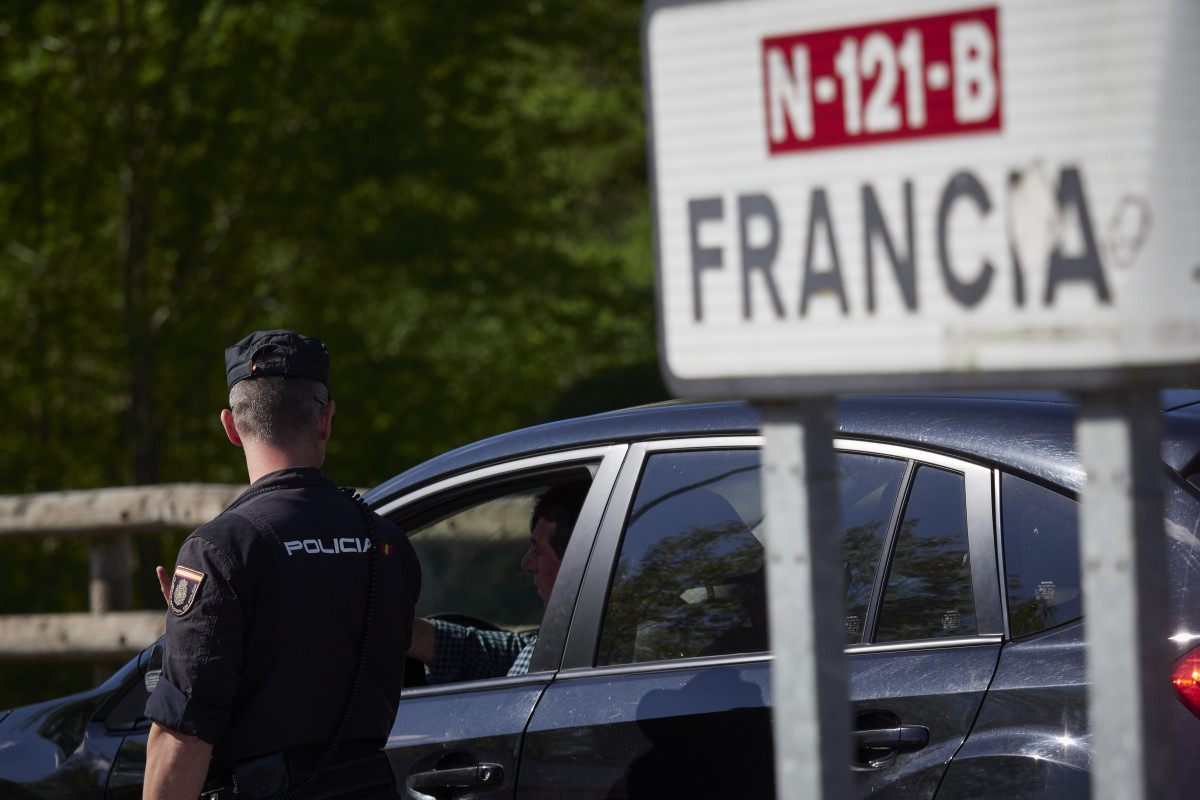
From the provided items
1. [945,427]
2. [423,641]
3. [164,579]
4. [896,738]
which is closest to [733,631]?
[896,738]

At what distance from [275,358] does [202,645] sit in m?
0.62

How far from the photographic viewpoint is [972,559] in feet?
8.91

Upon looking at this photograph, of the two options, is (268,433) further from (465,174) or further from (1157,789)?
(465,174)

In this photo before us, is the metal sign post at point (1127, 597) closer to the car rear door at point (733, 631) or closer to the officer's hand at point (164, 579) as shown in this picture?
the car rear door at point (733, 631)

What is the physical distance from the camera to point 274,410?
9.33ft

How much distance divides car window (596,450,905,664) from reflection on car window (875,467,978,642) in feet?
0.40

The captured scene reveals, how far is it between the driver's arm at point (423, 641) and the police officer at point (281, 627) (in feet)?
2.07

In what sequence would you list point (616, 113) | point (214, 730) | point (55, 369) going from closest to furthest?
1. point (214, 730)
2. point (55, 369)
3. point (616, 113)

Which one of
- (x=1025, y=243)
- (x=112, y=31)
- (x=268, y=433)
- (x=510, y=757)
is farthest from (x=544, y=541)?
(x=112, y=31)

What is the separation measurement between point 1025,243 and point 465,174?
933 cm

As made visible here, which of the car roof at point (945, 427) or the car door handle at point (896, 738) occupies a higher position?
the car roof at point (945, 427)

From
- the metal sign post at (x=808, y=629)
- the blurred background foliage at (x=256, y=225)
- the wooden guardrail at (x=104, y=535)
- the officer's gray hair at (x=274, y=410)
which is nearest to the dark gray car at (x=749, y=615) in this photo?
the officer's gray hair at (x=274, y=410)

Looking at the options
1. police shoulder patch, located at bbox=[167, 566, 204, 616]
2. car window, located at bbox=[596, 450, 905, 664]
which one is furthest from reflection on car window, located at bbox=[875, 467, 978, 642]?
police shoulder patch, located at bbox=[167, 566, 204, 616]

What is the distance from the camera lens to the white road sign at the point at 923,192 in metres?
1.27
